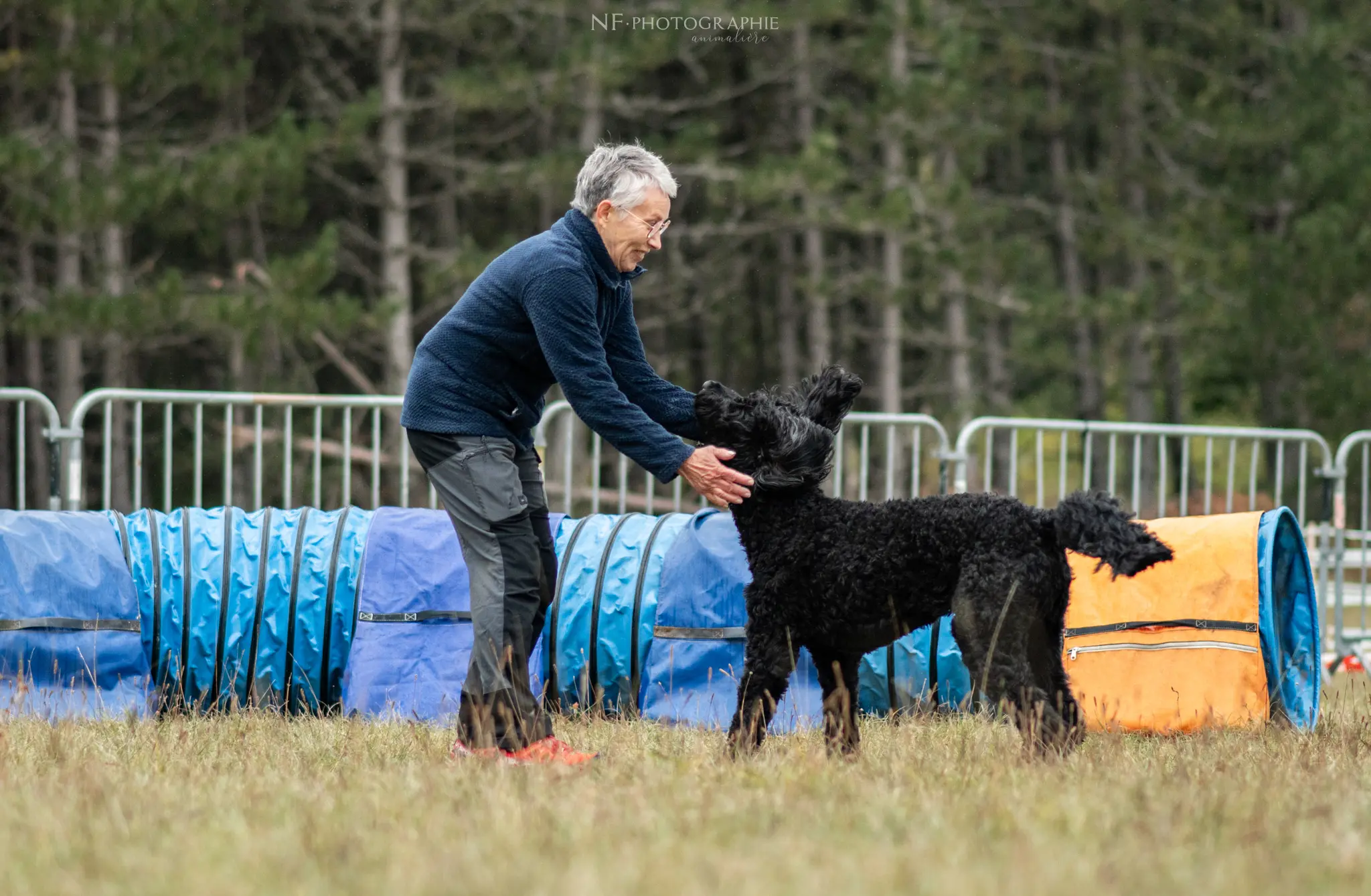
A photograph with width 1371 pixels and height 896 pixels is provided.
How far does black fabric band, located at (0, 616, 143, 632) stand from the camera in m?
5.34

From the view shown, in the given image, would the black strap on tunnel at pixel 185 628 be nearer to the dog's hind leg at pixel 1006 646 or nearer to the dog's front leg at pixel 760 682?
the dog's front leg at pixel 760 682

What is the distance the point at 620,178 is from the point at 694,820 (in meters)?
1.89

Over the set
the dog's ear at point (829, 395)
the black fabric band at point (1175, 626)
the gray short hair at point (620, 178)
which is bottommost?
the black fabric band at point (1175, 626)

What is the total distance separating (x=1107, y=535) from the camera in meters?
3.62

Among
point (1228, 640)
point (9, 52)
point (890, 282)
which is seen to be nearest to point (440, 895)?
point (1228, 640)

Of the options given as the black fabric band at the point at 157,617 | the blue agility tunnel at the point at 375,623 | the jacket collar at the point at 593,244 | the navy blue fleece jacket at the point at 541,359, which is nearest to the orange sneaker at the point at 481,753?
the navy blue fleece jacket at the point at 541,359

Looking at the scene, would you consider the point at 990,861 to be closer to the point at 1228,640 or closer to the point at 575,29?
the point at 1228,640

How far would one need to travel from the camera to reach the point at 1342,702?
537 cm

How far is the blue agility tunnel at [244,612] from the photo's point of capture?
5.48 m

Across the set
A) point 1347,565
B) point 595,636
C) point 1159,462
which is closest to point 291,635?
point 595,636

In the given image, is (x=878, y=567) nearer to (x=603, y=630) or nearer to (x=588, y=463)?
(x=603, y=630)

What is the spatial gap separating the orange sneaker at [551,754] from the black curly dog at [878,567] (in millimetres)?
414

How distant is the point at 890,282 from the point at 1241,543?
494 inches

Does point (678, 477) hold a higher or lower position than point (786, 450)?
lower
